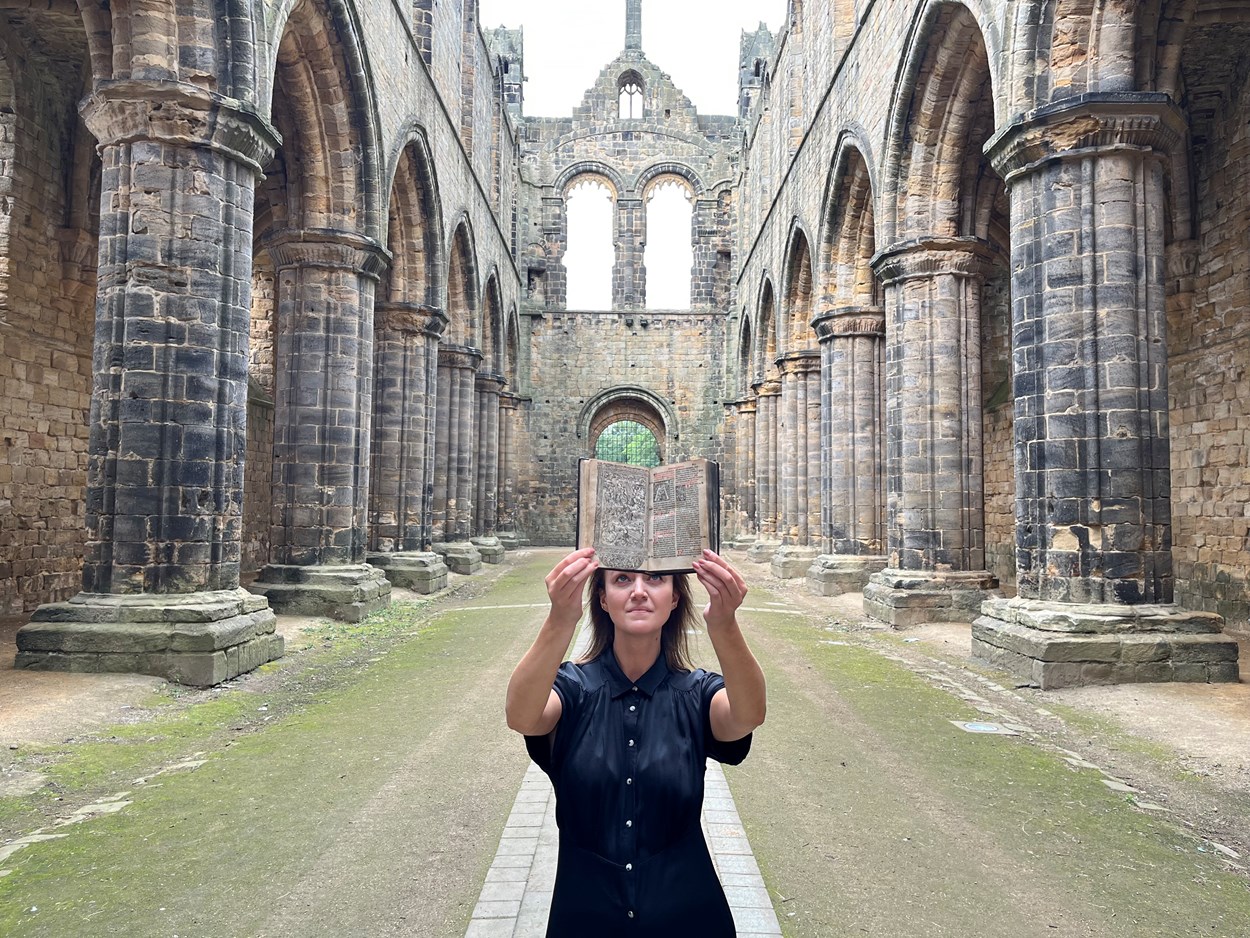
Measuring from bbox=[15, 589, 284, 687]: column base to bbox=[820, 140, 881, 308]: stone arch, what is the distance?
36.9ft

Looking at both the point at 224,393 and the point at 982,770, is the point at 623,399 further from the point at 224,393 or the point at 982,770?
the point at 982,770

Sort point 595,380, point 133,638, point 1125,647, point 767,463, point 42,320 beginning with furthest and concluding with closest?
point 595,380 → point 767,463 → point 42,320 → point 1125,647 → point 133,638

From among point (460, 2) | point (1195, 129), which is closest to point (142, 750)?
point (1195, 129)

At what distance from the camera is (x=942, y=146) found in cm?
1091

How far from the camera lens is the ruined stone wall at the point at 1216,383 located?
981 cm

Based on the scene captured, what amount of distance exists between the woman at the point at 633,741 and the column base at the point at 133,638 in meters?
5.68

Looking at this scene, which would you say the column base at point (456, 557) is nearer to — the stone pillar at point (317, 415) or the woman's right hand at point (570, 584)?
the stone pillar at point (317, 415)

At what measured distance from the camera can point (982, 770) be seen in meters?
4.81

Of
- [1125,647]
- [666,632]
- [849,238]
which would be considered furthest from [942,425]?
[666,632]

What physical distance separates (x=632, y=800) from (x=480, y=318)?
19379 millimetres

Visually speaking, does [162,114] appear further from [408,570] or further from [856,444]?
[856,444]

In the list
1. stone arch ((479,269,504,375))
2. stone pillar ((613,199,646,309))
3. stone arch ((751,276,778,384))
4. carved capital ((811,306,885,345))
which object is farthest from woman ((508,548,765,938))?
stone pillar ((613,199,646,309))

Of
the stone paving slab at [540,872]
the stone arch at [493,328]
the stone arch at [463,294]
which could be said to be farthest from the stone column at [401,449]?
the stone paving slab at [540,872]

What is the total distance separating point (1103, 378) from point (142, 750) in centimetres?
754
